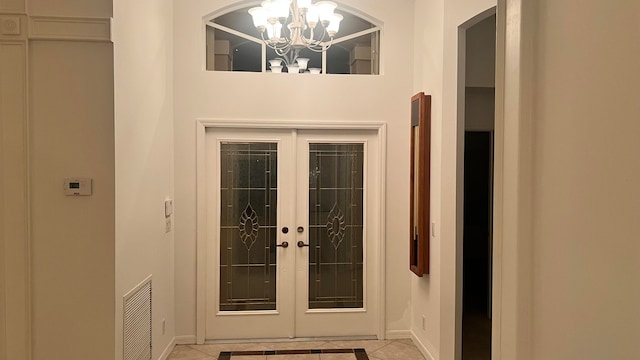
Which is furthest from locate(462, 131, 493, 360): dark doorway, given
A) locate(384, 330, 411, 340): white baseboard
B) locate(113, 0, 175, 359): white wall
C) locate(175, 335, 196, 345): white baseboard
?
locate(113, 0, 175, 359): white wall

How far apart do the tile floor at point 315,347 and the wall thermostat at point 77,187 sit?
201 centimetres

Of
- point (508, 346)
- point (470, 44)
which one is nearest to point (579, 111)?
point (508, 346)

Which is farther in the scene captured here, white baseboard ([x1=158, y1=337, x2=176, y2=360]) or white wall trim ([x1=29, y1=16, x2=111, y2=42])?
white baseboard ([x1=158, y1=337, x2=176, y2=360])

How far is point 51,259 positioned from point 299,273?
7.59ft

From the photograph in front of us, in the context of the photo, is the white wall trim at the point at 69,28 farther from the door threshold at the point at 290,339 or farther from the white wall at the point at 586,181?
the door threshold at the point at 290,339

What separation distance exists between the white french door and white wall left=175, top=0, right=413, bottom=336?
0.16 meters

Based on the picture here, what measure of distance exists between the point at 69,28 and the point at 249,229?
239 centimetres

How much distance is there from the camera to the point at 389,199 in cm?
455

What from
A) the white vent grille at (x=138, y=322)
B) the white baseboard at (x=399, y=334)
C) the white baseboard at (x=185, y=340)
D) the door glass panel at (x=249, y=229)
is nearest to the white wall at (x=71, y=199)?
the white vent grille at (x=138, y=322)

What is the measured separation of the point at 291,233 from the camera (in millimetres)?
4543

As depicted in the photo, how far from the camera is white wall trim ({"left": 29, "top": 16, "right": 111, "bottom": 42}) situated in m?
2.70

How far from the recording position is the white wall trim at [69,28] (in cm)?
270

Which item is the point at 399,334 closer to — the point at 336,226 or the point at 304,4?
the point at 336,226

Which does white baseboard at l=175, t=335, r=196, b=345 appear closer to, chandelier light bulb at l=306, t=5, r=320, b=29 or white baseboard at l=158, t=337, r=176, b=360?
white baseboard at l=158, t=337, r=176, b=360
